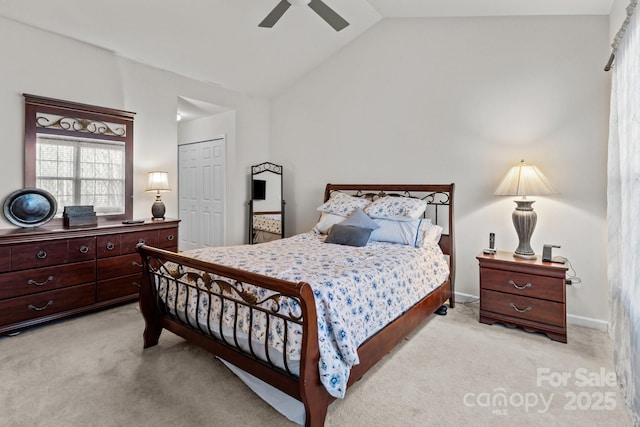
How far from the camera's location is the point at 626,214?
6.77ft

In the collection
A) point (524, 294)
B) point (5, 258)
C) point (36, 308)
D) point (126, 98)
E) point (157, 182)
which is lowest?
point (36, 308)

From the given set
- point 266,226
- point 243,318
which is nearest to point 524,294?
point 243,318

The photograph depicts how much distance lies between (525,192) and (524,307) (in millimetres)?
1014

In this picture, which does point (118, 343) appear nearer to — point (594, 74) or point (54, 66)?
point (54, 66)

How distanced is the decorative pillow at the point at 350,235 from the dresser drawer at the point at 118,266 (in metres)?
2.08

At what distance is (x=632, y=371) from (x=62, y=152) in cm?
490

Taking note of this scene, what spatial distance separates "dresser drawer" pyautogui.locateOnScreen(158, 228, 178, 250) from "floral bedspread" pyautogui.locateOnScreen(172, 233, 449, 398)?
131cm

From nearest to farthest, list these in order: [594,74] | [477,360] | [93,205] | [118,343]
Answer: [477,360] → [118,343] → [594,74] → [93,205]

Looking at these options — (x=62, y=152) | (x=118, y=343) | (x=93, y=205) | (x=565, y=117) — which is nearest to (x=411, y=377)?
(x=118, y=343)

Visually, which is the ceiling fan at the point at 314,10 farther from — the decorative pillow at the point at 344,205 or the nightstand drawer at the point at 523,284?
the nightstand drawer at the point at 523,284

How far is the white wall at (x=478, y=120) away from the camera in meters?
3.01

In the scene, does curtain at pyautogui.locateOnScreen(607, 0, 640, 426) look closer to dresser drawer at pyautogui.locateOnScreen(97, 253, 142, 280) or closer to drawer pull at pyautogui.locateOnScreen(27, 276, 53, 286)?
dresser drawer at pyautogui.locateOnScreen(97, 253, 142, 280)

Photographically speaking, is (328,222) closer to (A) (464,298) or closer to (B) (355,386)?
(A) (464,298)

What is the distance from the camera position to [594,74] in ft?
9.71
